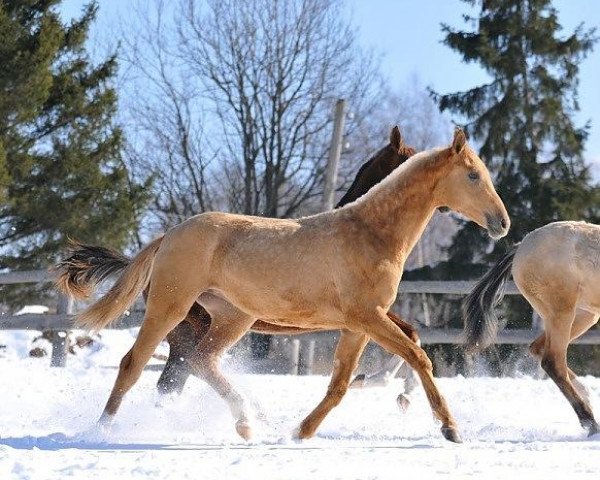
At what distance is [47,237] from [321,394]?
8.73 meters

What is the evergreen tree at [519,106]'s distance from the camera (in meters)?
16.8

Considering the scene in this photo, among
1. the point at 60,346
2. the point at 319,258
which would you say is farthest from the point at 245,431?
the point at 60,346

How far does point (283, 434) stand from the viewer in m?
6.74

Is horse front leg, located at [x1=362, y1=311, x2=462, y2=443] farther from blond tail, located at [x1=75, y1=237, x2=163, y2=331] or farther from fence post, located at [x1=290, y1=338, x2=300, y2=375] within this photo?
fence post, located at [x1=290, y1=338, x2=300, y2=375]

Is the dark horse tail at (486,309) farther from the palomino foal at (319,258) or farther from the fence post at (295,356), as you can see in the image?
the fence post at (295,356)

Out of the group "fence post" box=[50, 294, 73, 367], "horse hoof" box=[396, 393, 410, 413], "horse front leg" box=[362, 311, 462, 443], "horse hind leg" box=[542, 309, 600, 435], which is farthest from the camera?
"fence post" box=[50, 294, 73, 367]

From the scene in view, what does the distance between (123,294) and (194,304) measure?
1117 mm

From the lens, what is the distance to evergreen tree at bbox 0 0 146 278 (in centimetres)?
1661

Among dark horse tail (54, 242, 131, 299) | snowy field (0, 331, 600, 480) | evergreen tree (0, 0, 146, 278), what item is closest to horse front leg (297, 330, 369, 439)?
snowy field (0, 331, 600, 480)

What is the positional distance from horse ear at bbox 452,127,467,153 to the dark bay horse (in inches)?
63.6

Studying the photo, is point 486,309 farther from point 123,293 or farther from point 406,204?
point 123,293

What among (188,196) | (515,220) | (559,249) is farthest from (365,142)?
(559,249)

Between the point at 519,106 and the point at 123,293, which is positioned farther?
the point at 519,106

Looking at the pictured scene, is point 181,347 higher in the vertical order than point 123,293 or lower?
lower
